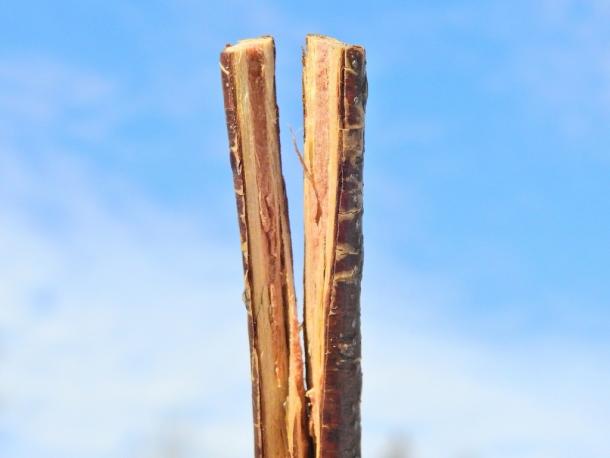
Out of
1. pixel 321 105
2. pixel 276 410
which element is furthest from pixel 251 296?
pixel 321 105

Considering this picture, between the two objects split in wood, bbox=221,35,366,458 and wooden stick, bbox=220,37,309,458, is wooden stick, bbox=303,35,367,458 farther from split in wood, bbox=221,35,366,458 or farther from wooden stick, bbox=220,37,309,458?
wooden stick, bbox=220,37,309,458

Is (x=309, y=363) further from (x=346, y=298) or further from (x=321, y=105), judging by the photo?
A: (x=321, y=105)

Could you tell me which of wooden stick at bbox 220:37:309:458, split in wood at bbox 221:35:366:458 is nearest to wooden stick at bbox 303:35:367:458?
split in wood at bbox 221:35:366:458

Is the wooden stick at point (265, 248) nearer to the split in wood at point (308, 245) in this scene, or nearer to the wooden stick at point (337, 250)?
the split in wood at point (308, 245)

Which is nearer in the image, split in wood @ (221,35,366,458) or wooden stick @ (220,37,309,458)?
split in wood @ (221,35,366,458)

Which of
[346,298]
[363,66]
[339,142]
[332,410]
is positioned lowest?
[332,410]

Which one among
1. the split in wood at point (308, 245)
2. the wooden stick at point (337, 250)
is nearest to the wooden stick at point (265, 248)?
the split in wood at point (308, 245)

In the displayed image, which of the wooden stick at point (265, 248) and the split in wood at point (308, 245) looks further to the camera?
the wooden stick at point (265, 248)
